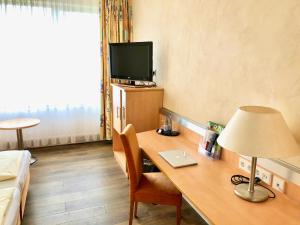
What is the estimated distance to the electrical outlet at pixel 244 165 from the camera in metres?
1.73

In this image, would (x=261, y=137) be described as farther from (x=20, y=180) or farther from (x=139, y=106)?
(x=20, y=180)

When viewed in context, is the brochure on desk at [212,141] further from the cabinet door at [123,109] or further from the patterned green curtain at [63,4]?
the patterned green curtain at [63,4]

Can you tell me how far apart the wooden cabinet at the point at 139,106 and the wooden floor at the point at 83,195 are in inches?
15.7

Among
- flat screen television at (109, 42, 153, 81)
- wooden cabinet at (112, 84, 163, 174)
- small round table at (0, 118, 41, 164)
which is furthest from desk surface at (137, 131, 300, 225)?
small round table at (0, 118, 41, 164)

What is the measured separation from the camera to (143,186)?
2020mm

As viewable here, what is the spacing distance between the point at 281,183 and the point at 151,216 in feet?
4.21

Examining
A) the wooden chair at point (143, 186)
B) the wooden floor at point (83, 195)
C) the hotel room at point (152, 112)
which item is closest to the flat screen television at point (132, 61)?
the hotel room at point (152, 112)

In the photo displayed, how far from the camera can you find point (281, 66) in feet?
4.87

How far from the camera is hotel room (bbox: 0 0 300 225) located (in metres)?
1.43

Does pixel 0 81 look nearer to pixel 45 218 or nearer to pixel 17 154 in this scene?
pixel 17 154

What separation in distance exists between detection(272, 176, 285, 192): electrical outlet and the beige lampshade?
0.31m

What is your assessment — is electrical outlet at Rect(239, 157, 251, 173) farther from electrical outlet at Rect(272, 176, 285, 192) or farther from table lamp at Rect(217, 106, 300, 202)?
table lamp at Rect(217, 106, 300, 202)

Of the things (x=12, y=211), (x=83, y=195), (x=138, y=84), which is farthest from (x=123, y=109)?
(x=12, y=211)

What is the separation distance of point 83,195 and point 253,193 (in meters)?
1.85
